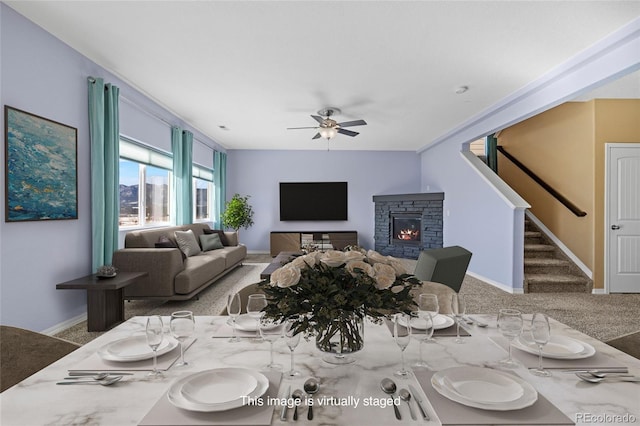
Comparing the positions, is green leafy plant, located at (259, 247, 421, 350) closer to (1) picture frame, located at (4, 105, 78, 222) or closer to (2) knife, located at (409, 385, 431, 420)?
(2) knife, located at (409, 385, 431, 420)

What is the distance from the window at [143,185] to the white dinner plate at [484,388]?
14.9ft

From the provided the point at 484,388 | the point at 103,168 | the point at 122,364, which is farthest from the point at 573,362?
the point at 103,168

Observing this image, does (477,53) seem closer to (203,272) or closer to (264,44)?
(264,44)

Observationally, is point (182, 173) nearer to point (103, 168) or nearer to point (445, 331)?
point (103, 168)

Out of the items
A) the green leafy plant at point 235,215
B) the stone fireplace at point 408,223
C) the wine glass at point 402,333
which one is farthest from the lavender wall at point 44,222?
the stone fireplace at point 408,223

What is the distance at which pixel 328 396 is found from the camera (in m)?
0.83

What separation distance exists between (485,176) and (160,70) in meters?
4.65

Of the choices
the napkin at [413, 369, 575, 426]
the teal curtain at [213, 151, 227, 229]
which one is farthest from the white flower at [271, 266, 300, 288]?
the teal curtain at [213, 151, 227, 229]

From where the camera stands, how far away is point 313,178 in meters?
8.33

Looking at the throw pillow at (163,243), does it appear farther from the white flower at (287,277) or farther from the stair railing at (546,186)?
the stair railing at (546,186)

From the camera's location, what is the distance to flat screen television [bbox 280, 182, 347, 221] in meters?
8.24

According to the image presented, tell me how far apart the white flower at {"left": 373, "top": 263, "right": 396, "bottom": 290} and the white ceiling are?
223 cm

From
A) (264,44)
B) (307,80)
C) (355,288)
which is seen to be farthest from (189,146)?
(355,288)

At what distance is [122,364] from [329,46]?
2.92 m
